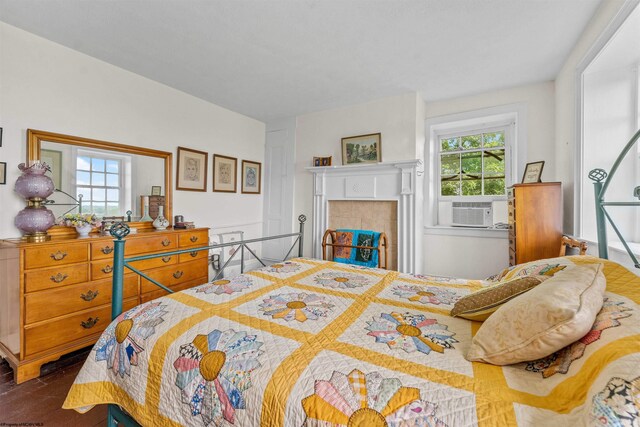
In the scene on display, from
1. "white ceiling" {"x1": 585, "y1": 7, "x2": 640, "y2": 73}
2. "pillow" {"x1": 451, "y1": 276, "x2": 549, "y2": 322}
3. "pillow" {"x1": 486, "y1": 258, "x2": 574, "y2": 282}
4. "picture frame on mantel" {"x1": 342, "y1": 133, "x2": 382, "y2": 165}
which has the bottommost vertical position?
"pillow" {"x1": 451, "y1": 276, "x2": 549, "y2": 322}

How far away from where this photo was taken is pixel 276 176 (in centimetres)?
429

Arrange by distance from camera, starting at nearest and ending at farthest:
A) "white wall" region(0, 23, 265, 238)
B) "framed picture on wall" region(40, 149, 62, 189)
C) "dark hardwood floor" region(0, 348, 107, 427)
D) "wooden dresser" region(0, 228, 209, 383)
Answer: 1. "dark hardwood floor" region(0, 348, 107, 427)
2. "wooden dresser" region(0, 228, 209, 383)
3. "white wall" region(0, 23, 265, 238)
4. "framed picture on wall" region(40, 149, 62, 189)

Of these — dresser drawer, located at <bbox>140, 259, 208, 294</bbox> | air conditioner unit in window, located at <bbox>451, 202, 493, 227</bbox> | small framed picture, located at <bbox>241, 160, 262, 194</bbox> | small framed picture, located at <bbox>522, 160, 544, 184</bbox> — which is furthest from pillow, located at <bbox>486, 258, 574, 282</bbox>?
small framed picture, located at <bbox>241, 160, 262, 194</bbox>

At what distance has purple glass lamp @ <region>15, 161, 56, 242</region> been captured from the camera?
1.98m

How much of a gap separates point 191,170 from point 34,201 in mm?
1492

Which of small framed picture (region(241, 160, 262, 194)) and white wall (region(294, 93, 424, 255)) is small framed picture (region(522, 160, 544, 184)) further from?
small framed picture (region(241, 160, 262, 194))

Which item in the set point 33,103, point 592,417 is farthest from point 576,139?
point 33,103

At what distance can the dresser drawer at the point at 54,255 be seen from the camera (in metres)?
1.84

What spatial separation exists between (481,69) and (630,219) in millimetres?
1703

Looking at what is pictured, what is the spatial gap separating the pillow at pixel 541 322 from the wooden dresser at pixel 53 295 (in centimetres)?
257

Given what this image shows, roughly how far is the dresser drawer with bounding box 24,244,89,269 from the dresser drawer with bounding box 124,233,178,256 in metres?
0.30

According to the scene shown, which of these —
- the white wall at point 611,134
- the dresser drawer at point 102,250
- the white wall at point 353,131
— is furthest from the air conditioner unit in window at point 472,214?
the dresser drawer at point 102,250

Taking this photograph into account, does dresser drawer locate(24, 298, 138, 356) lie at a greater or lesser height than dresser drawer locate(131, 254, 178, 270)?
lesser

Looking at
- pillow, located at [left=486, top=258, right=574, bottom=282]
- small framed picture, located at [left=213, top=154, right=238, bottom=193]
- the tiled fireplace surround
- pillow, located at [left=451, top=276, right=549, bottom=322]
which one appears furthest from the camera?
small framed picture, located at [left=213, top=154, right=238, bottom=193]
